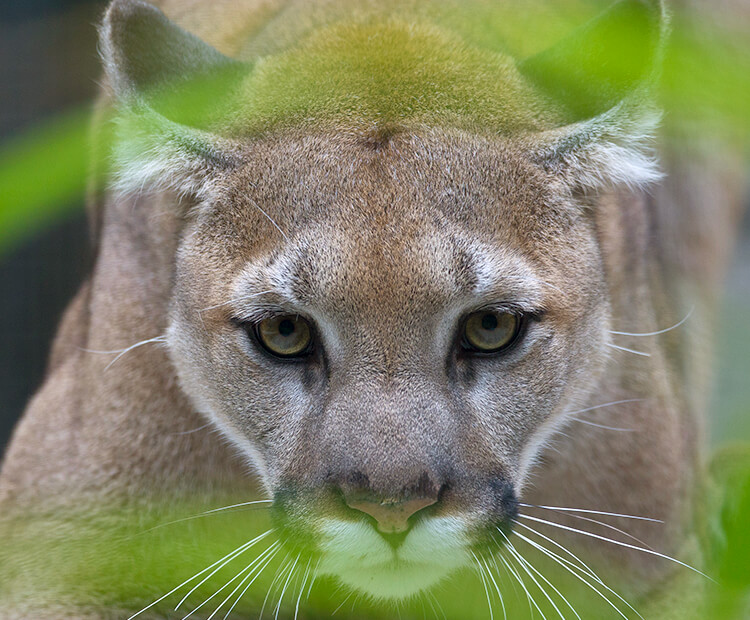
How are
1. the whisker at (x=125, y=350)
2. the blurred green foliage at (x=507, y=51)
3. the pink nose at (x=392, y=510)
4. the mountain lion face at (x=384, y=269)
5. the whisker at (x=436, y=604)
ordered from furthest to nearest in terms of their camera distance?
the whisker at (x=125, y=350), the whisker at (x=436, y=604), the mountain lion face at (x=384, y=269), the pink nose at (x=392, y=510), the blurred green foliage at (x=507, y=51)

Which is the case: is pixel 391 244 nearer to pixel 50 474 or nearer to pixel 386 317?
pixel 386 317

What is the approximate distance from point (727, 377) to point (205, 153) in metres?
3.87

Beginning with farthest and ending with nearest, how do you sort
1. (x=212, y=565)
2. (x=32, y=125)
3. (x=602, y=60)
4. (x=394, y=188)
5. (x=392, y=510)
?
(x=32, y=125) → (x=212, y=565) → (x=602, y=60) → (x=394, y=188) → (x=392, y=510)

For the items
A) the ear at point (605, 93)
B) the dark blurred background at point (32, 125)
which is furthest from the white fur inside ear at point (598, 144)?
the dark blurred background at point (32, 125)

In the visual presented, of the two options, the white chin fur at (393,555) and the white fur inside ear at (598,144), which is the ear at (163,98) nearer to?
the white fur inside ear at (598,144)

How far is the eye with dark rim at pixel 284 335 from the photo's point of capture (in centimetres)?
293

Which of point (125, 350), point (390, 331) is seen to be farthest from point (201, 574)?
point (390, 331)

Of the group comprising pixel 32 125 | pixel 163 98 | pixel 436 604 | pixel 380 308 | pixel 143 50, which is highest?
pixel 32 125

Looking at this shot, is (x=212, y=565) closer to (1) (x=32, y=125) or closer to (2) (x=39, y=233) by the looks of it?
(2) (x=39, y=233)

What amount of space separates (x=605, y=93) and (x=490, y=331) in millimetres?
834

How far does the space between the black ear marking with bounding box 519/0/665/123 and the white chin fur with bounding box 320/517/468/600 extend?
137 cm

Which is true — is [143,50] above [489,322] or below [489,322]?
above

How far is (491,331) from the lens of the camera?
2951 mm

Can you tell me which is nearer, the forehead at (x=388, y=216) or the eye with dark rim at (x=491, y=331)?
the forehead at (x=388, y=216)
